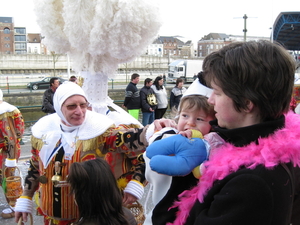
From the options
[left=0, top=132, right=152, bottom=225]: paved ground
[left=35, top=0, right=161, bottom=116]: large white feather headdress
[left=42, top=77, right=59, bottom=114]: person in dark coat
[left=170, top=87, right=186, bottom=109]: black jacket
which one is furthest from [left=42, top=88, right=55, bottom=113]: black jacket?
[left=35, top=0, right=161, bottom=116]: large white feather headdress

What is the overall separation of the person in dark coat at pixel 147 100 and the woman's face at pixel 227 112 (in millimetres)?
6710

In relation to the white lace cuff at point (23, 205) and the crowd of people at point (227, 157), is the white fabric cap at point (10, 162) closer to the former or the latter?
the white lace cuff at point (23, 205)

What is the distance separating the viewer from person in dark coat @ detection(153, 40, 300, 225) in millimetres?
976

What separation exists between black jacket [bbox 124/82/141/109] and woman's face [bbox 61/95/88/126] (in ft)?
17.8

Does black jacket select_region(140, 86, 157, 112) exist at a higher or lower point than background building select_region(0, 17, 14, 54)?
lower

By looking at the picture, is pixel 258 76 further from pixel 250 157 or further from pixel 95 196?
pixel 95 196

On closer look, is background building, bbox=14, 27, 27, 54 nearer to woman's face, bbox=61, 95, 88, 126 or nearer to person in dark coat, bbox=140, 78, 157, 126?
person in dark coat, bbox=140, 78, 157, 126

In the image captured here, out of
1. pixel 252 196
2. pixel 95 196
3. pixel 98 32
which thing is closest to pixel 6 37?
pixel 98 32

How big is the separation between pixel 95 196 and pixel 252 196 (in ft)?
3.51

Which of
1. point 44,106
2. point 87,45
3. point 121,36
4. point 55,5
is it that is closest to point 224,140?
point 121,36

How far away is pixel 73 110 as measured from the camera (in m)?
2.34

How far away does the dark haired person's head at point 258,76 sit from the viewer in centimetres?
103

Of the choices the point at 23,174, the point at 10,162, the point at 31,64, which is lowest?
the point at 23,174

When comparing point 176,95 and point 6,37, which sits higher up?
point 6,37
